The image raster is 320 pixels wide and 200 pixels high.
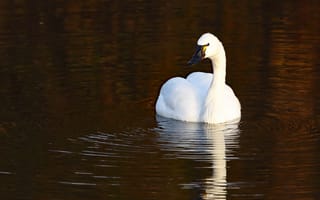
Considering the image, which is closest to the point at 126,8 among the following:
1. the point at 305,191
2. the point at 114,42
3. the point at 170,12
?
the point at 170,12

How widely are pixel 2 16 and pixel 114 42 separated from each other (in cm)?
362

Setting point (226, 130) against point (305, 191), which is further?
point (226, 130)

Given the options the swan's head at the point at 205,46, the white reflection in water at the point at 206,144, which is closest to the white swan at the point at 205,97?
the swan's head at the point at 205,46

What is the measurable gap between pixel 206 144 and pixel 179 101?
2050 mm

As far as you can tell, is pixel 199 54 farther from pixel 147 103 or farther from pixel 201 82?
pixel 147 103

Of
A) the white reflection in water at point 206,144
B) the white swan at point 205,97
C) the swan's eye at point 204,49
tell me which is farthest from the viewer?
the swan's eye at point 204,49

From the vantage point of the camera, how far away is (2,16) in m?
23.1

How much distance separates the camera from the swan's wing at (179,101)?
1530cm

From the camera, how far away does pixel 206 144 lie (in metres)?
13.6

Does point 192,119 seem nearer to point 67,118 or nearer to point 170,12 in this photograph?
point 67,118

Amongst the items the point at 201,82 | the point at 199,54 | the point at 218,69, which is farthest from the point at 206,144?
the point at 201,82

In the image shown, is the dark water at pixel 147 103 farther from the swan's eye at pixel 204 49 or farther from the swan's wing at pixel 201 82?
the swan's eye at pixel 204 49

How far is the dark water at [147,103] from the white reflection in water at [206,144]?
2 centimetres

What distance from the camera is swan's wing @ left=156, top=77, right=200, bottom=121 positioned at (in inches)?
603
